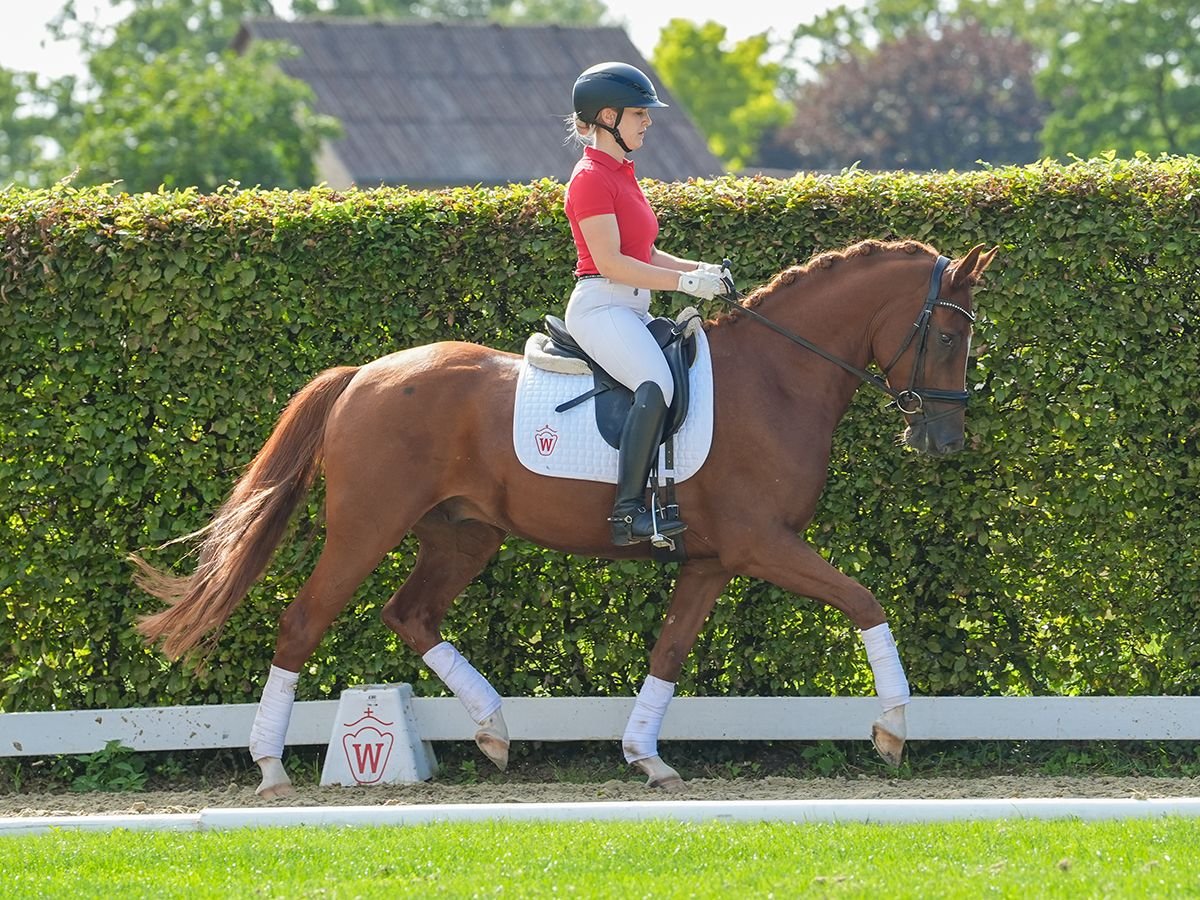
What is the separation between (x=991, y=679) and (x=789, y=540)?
1.78 metres

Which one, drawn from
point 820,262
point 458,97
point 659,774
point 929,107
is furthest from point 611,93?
point 929,107

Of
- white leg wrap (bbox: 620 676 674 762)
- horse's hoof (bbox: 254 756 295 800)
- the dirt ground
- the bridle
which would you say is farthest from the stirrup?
horse's hoof (bbox: 254 756 295 800)

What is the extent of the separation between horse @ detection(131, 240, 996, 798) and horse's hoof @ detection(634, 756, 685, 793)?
10 mm

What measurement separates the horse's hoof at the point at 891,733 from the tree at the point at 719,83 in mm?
63736

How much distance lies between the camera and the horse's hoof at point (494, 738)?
722 cm

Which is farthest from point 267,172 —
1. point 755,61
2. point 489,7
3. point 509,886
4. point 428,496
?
point 489,7

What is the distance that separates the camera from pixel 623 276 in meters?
6.69

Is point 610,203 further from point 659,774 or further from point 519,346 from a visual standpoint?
point 659,774

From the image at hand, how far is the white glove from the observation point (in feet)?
21.7

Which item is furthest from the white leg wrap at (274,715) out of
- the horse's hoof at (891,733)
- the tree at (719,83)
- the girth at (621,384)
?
the tree at (719,83)

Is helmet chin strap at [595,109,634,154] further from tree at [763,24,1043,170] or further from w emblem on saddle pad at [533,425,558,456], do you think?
tree at [763,24,1043,170]

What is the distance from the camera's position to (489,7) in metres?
95.8

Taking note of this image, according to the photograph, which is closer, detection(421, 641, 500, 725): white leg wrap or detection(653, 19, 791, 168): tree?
detection(421, 641, 500, 725): white leg wrap

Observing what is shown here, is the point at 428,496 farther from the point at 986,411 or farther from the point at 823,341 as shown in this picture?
the point at 986,411
